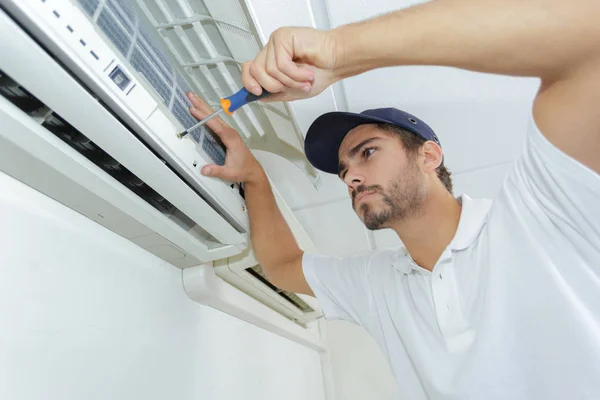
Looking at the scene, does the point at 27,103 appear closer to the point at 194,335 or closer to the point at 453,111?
the point at 194,335

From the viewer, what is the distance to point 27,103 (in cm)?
63

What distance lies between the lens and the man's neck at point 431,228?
114 centimetres

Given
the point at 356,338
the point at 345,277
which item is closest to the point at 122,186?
the point at 345,277

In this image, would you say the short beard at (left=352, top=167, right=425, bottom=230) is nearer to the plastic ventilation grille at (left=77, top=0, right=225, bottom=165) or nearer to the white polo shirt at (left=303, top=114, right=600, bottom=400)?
the white polo shirt at (left=303, top=114, right=600, bottom=400)

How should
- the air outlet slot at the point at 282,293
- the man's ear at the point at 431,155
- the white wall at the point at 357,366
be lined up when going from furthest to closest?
the white wall at the point at 357,366 → the air outlet slot at the point at 282,293 → the man's ear at the point at 431,155

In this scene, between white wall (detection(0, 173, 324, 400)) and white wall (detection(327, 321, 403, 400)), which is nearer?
white wall (detection(0, 173, 324, 400))

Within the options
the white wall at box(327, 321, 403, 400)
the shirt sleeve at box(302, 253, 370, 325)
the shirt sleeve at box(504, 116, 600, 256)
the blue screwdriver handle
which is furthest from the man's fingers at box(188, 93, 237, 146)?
the white wall at box(327, 321, 403, 400)

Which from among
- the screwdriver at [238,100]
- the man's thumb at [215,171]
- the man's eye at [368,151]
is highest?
the man's eye at [368,151]

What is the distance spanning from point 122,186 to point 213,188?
206 mm

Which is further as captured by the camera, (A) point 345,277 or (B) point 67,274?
(A) point 345,277

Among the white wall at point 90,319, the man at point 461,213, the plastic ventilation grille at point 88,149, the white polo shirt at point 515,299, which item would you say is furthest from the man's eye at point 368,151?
the white wall at point 90,319

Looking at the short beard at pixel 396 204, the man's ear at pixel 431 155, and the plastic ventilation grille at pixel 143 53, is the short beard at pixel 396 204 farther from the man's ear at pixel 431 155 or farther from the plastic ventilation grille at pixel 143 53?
the plastic ventilation grille at pixel 143 53

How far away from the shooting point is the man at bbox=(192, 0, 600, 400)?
2.03 ft

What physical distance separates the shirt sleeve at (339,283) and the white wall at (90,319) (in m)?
0.39
